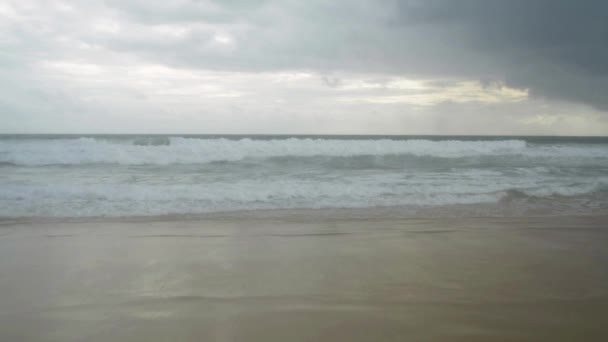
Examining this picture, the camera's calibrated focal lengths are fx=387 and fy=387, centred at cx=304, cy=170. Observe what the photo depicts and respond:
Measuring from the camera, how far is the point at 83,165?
15.1m

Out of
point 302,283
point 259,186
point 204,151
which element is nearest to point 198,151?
point 204,151

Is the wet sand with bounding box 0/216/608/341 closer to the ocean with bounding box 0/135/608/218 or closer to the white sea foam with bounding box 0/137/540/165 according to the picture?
the ocean with bounding box 0/135/608/218

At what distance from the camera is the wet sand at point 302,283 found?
2.95 metres

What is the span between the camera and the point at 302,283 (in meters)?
3.81

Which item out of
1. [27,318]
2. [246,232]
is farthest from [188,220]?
[27,318]

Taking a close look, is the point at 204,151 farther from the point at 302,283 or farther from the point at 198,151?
the point at 302,283

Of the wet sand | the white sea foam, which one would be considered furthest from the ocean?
the wet sand

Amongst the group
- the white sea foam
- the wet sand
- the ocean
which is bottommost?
the wet sand

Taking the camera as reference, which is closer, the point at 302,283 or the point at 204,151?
the point at 302,283

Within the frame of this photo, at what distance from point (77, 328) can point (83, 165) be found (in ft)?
45.9

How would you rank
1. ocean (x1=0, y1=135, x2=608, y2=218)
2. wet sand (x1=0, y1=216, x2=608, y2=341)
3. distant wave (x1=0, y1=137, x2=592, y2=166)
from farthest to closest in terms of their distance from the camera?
1. distant wave (x1=0, y1=137, x2=592, y2=166)
2. ocean (x1=0, y1=135, x2=608, y2=218)
3. wet sand (x1=0, y1=216, x2=608, y2=341)

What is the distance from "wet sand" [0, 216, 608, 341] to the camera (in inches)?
116

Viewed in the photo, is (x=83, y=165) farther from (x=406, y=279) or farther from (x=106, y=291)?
(x=406, y=279)

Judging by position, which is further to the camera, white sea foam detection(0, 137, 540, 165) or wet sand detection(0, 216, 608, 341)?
white sea foam detection(0, 137, 540, 165)
